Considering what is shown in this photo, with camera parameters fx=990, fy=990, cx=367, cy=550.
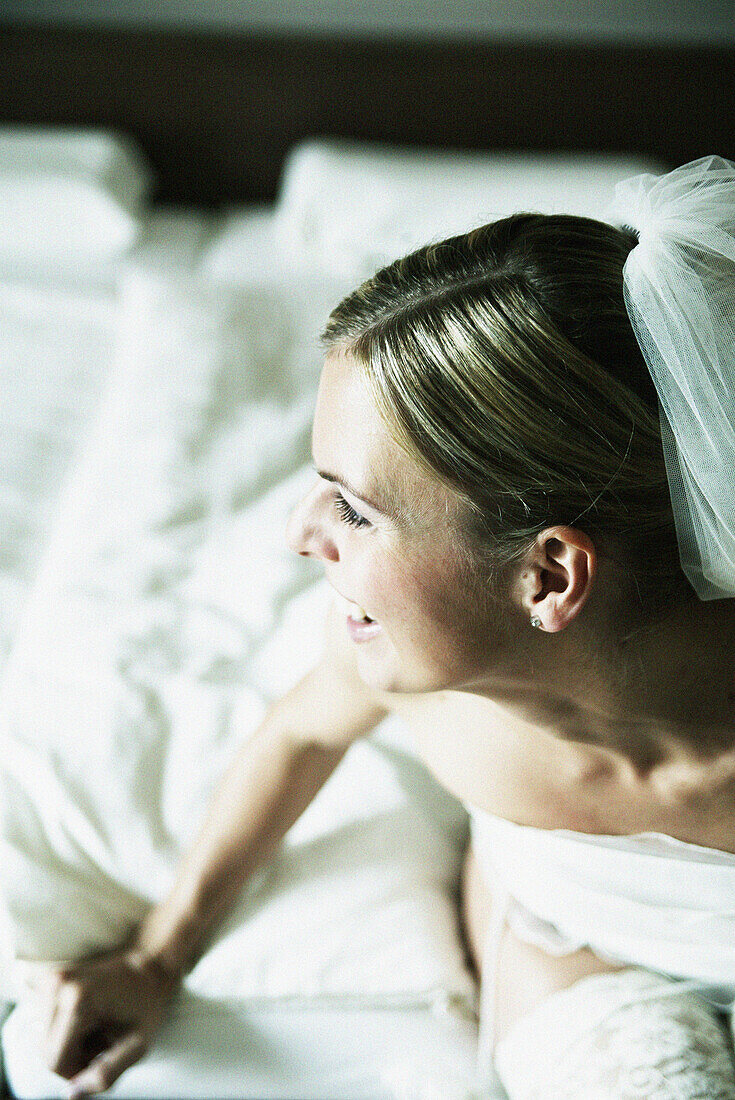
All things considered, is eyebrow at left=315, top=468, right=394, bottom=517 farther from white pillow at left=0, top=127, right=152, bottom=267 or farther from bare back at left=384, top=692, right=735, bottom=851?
white pillow at left=0, top=127, right=152, bottom=267

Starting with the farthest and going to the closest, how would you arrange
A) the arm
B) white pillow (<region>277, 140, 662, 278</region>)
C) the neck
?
white pillow (<region>277, 140, 662, 278</region>) < the arm < the neck

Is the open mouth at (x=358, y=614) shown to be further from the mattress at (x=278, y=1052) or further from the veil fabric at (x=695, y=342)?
the mattress at (x=278, y=1052)

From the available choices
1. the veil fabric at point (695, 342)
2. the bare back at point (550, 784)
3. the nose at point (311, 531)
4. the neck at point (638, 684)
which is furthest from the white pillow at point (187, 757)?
the veil fabric at point (695, 342)

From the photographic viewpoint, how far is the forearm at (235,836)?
0.90 metres

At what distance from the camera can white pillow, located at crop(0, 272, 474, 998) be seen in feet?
2.95

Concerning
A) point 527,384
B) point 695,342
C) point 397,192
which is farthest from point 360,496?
point 397,192

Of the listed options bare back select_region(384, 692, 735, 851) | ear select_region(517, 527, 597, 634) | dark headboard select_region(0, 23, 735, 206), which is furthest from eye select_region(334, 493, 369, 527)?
dark headboard select_region(0, 23, 735, 206)

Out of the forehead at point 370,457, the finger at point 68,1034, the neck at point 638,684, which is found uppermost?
the forehead at point 370,457

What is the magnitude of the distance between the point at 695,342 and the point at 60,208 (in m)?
1.84

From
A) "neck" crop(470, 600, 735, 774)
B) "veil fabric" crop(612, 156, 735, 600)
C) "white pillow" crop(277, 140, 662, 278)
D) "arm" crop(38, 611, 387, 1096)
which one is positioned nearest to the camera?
"veil fabric" crop(612, 156, 735, 600)

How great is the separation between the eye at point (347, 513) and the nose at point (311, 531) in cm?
2

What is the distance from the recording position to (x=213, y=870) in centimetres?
91

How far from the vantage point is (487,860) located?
95 centimetres

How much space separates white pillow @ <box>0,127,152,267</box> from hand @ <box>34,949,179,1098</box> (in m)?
1.66
